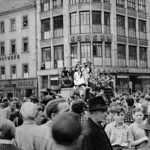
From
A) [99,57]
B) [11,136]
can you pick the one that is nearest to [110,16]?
[99,57]

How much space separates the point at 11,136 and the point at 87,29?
31.2 metres

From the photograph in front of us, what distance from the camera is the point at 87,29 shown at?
34688 mm

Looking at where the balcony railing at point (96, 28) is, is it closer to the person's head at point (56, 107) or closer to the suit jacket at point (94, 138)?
the person's head at point (56, 107)

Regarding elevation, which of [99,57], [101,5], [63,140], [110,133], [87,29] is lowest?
[110,133]

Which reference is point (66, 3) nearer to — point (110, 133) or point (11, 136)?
point (110, 133)

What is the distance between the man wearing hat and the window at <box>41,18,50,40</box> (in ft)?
109

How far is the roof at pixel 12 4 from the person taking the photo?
40.9 m

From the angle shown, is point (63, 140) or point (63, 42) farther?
point (63, 42)

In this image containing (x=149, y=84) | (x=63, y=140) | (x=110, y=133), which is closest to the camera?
(x=63, y=140)

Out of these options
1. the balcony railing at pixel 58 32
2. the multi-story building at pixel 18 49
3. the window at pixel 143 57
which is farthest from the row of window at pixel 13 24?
the window at pixel 143 57

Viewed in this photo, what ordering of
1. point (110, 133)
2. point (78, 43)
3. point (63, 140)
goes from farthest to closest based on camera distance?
point (78, 43)
point (110, 133)
point (63, 140)

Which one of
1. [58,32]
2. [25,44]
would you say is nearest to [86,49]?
[58,32]

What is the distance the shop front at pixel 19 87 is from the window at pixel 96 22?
896 cm

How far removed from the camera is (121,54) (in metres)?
36.9
